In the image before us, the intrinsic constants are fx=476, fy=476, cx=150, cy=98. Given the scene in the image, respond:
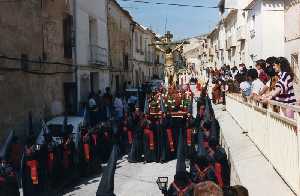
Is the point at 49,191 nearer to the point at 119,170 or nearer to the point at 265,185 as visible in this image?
the point at 119,170

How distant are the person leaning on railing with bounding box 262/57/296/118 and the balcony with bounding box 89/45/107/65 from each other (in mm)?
14447

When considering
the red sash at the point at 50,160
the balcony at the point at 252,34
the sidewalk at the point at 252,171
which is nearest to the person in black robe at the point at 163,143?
the sidewalk at the point at 252,171

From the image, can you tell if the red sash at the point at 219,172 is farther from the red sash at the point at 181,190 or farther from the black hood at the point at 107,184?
the black hood at the point at 107,184

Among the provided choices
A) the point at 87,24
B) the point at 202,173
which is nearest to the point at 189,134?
the point at 202,173

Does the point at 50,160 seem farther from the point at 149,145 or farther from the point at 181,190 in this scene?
the point at 181,190

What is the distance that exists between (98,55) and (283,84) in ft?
52.4

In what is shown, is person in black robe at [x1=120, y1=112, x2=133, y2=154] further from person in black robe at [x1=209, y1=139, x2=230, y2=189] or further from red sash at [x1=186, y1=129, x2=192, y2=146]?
person in black robe at [x1=209, y1=139, x2=230, y2=189]

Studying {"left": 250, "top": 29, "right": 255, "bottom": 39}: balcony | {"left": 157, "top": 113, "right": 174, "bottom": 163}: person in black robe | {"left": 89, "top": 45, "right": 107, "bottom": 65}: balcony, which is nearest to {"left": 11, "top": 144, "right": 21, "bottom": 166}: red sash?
{"left": 157, "top": 113, "right": 174, "bottom": 163}: person in black robe

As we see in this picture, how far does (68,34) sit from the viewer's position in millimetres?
17562

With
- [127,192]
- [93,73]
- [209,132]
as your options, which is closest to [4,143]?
[127,192]

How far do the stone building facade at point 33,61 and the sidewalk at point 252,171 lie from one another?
5.76 metres

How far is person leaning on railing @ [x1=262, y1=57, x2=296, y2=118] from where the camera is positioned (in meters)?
6.09

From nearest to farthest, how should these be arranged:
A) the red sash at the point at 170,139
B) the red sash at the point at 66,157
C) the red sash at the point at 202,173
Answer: the red sash at the point at 202,173 < the red sash at the point at 66,157 < the red sash at the point at 170,139

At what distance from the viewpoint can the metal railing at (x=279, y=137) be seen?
16.0ft
